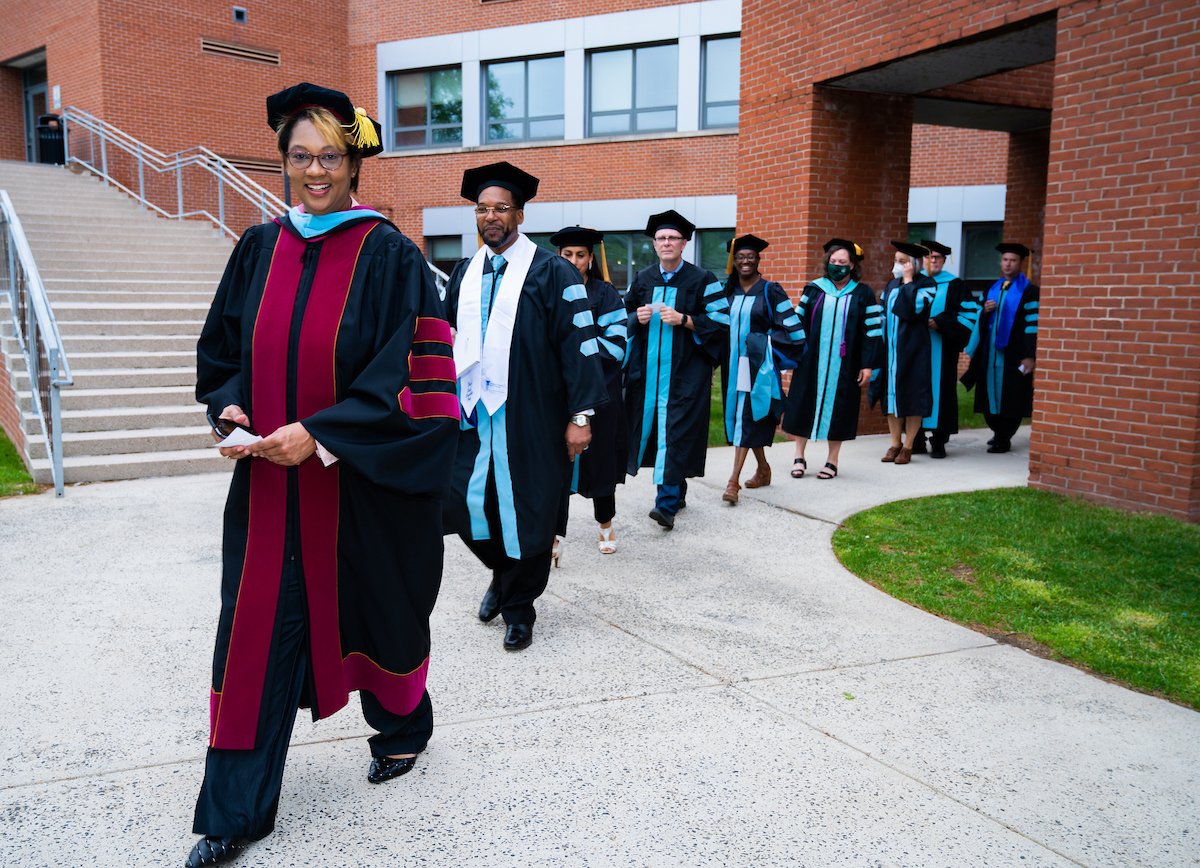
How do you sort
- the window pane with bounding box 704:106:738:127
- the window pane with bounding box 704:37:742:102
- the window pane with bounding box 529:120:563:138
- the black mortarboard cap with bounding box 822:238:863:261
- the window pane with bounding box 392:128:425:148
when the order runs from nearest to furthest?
the black mortarboard cap with bounding box 822:238:863:261 < the window pane with bounding box 704:37:742:102 < the window pane with bounding box 704:106:738:127 < the window pane with bounding box 529:120:563:138 < the window pane with bounding box 392:128:425:148

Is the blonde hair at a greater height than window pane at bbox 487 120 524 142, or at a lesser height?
lesser

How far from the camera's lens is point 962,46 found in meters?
8.41

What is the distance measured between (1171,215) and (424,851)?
20.3 ft

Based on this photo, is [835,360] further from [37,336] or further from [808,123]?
[37,336]

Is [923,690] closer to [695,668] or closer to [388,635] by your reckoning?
[695,668]

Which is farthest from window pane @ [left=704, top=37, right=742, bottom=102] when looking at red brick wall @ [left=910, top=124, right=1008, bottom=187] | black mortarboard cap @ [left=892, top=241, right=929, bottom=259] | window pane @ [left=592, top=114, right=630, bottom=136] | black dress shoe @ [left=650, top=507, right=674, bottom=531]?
black dress shoe @ [left=650, top=507, right=674, bottom=531]

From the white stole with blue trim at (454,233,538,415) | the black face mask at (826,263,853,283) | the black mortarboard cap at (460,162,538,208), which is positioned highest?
the black mortarboard cap at (460,162,538,208)

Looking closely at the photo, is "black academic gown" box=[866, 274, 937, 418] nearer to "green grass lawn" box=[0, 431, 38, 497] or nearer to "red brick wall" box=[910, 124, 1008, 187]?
"green grass lawn" box=[0, 431, 38, 497]

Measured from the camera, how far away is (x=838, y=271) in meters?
8.69

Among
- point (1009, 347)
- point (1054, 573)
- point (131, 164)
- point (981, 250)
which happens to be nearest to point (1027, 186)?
point (1009, 347)

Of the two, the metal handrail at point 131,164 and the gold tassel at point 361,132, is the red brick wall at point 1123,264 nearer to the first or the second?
the gold tassel at point 361,132

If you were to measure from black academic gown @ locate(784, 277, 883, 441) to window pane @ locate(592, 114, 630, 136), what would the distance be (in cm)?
1352

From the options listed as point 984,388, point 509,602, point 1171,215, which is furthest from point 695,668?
point 984,388

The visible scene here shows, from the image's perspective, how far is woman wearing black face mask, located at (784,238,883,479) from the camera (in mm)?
8594
